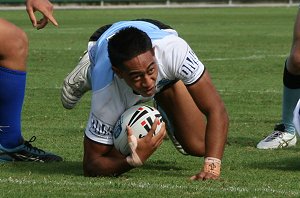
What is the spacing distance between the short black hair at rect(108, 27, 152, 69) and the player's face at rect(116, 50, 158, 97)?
0.03m

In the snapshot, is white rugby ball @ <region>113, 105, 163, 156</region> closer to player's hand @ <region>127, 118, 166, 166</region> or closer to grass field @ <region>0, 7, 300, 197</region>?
player's hand @ <region>127, 118, 166, 166</region>

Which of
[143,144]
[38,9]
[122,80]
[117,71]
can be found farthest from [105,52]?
[143,144]

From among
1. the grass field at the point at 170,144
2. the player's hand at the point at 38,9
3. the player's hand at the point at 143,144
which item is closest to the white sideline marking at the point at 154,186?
the grass field at the point at 170,144

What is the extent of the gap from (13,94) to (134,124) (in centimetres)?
124

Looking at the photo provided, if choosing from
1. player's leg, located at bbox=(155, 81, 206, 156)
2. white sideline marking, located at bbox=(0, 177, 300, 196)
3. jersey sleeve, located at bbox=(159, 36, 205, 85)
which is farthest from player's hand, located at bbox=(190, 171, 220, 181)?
player's leg, located at bbox=(155, 81, 206, 156)

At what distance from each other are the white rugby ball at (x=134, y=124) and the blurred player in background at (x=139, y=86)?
7 centimetres

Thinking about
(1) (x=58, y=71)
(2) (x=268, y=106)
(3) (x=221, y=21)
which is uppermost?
(2) (x=268, y=106)

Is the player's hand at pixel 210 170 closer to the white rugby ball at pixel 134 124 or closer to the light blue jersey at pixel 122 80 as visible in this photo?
the white rugby ball at pixel 134 124

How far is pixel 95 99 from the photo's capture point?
7.30 metres

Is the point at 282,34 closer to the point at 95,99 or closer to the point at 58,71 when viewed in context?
the point at 58,71

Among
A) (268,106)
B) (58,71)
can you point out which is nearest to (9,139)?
(268,106)

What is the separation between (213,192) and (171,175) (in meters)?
0.92

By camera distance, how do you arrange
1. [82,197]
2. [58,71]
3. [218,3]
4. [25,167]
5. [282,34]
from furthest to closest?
[218,3], [282,34], [58,71], [25,167], [82,197]

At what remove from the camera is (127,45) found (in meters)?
6.93
